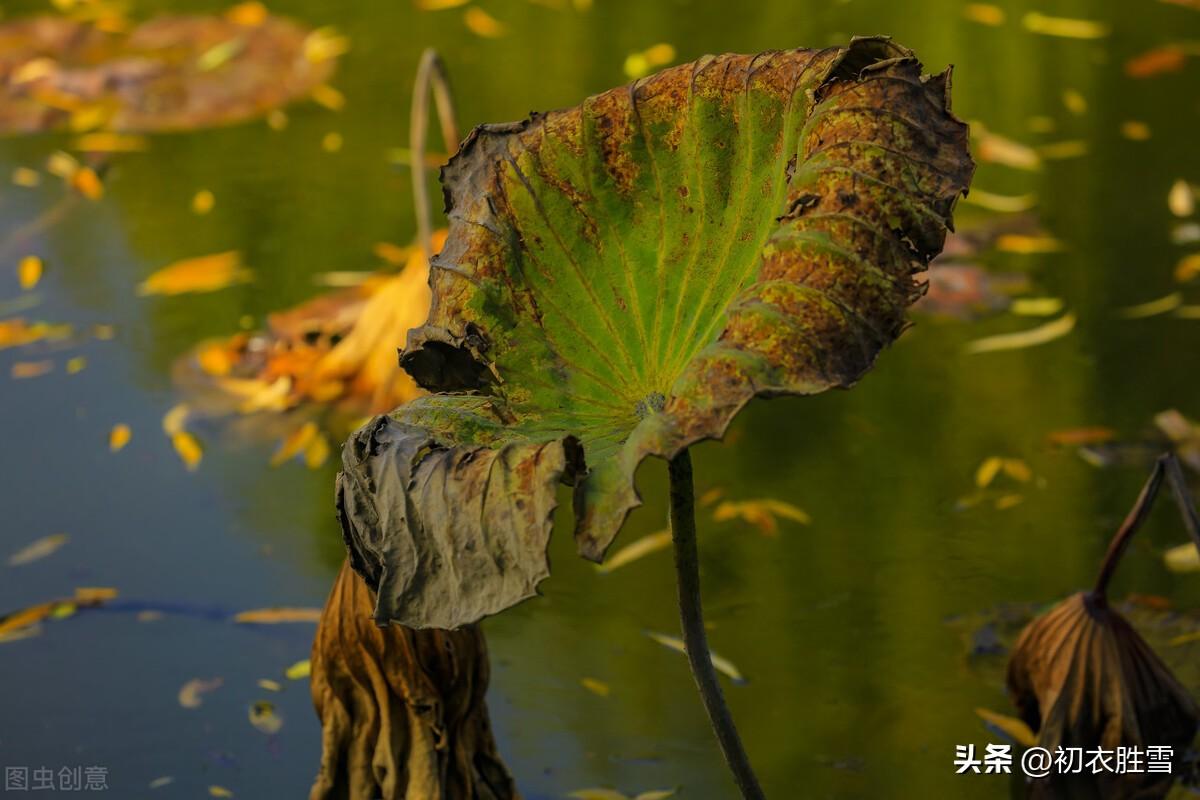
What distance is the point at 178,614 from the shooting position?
2.57 m

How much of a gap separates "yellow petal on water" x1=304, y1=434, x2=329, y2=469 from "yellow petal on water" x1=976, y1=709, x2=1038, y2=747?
1291 millimetres

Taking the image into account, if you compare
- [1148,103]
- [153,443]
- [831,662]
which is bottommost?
[831,662]

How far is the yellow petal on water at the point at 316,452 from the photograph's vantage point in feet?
9.68

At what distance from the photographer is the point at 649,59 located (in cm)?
407

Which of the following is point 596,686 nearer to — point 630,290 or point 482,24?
point 630,290

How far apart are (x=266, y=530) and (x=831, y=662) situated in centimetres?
100

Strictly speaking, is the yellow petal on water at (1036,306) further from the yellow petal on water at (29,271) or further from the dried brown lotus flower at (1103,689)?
the yellow petal on water at (29,271)

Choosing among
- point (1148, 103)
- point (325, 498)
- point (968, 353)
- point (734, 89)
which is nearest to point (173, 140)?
point (325, 498)

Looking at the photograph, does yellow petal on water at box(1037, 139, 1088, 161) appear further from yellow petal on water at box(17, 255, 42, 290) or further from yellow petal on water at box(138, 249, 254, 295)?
yellow petal on water at box(17, 255, 42, 290)

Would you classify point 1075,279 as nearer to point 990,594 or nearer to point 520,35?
point 990,594

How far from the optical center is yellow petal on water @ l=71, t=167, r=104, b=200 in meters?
3.87

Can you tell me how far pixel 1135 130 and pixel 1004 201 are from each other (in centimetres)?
44

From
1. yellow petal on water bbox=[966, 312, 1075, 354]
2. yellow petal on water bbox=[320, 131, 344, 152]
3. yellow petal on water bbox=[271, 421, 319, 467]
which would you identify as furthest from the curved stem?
yellow petal on water bbox=[320, 131, 344, 152]

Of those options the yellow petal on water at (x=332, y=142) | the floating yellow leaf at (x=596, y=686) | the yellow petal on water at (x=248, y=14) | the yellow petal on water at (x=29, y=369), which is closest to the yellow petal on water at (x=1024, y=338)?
the floating yellow leaf at (x=596, y=686)
